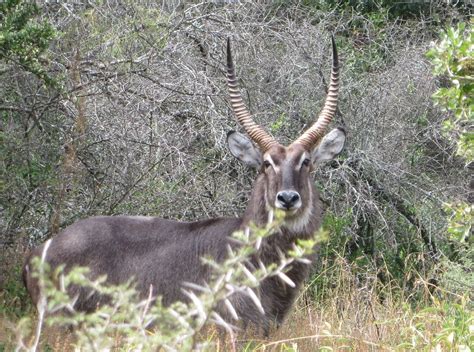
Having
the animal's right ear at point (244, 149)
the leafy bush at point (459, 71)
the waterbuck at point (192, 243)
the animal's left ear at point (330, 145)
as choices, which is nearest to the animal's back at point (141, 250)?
the waterbuck at point (192, 243)

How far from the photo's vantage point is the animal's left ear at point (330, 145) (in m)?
6.94

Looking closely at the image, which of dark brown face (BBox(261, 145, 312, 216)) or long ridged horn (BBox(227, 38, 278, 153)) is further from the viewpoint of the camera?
long ridged horn (BBox(227, 38, 278, 153))

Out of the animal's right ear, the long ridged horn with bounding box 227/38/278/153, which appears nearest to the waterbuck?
the long ridged horn with bounding box 227/38/278/153

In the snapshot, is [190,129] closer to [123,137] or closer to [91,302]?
[123,137]

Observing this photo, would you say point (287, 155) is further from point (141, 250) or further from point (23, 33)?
point (23, 33)

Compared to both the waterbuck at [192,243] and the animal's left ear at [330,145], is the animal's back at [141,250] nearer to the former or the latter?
the waterbuck at [192,243]

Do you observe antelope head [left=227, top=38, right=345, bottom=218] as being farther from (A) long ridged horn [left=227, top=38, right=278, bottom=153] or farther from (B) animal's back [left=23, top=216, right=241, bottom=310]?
(B) animal's back [left=23, top=216, right=241, bottom=310]

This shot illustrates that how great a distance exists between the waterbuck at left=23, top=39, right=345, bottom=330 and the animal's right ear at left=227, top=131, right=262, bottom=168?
309 millimetres

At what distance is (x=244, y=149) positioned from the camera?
684 cm

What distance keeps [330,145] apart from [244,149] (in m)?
0.66

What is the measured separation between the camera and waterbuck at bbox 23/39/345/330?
238 inches

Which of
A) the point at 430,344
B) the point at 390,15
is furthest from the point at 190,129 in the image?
the point at 390,15

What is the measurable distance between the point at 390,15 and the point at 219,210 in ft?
16.9

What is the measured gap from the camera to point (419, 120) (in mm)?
9609
